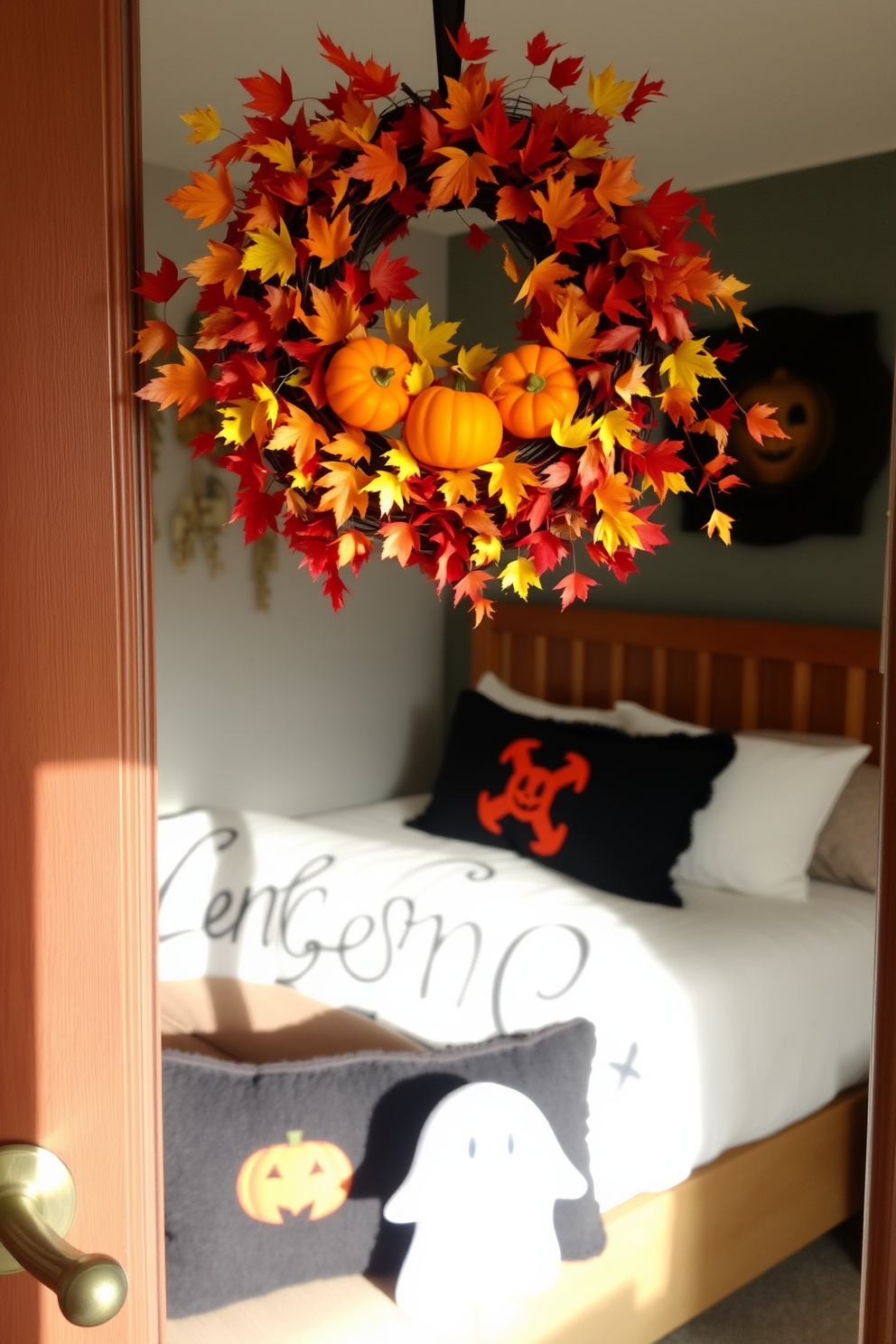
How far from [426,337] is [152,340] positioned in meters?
0.29

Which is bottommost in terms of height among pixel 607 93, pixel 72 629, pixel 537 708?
pixel 537 708

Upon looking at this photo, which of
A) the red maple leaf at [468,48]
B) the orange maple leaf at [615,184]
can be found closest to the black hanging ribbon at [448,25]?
the red maple leaf at [468,48]

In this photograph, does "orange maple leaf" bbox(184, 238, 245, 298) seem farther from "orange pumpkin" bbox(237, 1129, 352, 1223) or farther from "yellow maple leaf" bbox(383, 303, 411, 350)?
"orange pumpkin" bbox(237, 1129, 352, 1223)

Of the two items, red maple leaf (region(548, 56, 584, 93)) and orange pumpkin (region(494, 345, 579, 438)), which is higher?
red maple leaf (region(548, 56, 584, 93))

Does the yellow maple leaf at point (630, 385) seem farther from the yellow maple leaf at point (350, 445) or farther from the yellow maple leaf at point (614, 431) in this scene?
the yellow maple leaf at point (350, 445)

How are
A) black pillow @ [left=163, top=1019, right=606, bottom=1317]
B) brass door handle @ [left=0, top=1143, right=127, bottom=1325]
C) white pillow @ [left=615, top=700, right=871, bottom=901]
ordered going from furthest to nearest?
1. white pillow @ [left=615, top=700, right=871, bottom=901]
2. black pillow @ [left=163, top=1019, right=606, bottom=1317]
3. brass door handle @ [left=0, top=1143, right=127, bottom=1325]

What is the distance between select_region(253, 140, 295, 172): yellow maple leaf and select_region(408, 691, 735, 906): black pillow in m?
1.68

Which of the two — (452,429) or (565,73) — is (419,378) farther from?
(565,73)

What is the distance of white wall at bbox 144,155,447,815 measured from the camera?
10.2ft

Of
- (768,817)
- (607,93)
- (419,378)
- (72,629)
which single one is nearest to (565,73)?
(607,93)

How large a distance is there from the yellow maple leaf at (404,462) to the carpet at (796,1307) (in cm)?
168

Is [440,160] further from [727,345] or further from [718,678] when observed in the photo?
[718,678]

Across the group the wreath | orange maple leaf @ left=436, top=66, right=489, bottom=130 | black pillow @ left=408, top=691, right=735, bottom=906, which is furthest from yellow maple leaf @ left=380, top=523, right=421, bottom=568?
black pillow @ left=408, top=691, right=735, bottom=906

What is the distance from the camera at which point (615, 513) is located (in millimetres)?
977
